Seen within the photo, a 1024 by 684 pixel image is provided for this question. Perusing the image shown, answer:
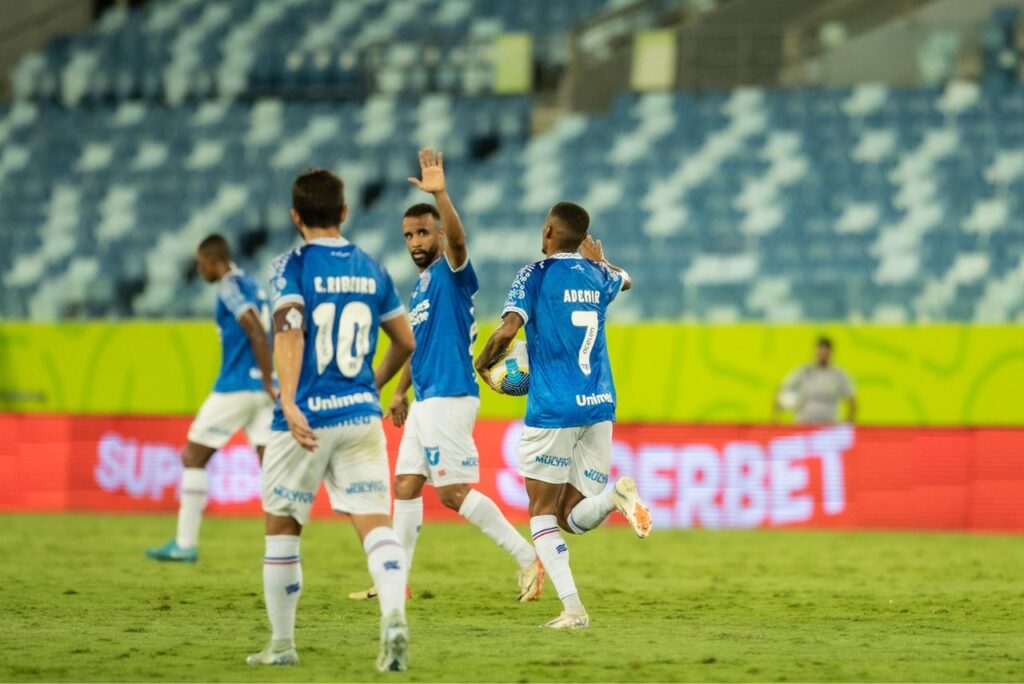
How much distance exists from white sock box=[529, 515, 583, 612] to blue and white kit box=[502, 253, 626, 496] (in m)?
0.25

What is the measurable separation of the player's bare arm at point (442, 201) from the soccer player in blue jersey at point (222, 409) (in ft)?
10.8

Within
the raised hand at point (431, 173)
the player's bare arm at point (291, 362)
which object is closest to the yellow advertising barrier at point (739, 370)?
the raised hand at point (431, 173)

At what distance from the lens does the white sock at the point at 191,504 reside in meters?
12.0

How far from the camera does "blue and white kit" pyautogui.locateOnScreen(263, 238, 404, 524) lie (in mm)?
6910

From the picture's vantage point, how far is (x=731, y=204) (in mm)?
20891

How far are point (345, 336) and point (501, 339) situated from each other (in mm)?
1500

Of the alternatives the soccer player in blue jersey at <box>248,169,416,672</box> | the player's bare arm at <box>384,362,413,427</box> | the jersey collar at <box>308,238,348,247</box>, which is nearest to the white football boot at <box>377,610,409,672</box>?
the soccer player in blue jersey at <box>248,169,416,672</box>

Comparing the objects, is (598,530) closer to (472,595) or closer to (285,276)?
(472,595)

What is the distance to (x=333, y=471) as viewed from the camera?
7.05 meters

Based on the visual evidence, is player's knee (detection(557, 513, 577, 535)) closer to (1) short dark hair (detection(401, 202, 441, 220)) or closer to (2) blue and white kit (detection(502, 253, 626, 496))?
(2) blue and white kit (detection(502, 253, 626, 496))

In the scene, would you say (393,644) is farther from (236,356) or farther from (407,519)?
(236,356)

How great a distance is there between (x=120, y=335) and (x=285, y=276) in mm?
13921

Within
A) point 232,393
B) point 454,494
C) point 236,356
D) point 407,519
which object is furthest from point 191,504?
point 454,494

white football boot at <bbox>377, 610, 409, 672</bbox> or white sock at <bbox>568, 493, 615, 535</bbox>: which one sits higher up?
white sock at <bbox>568, 493, 615, 535</bbox>
